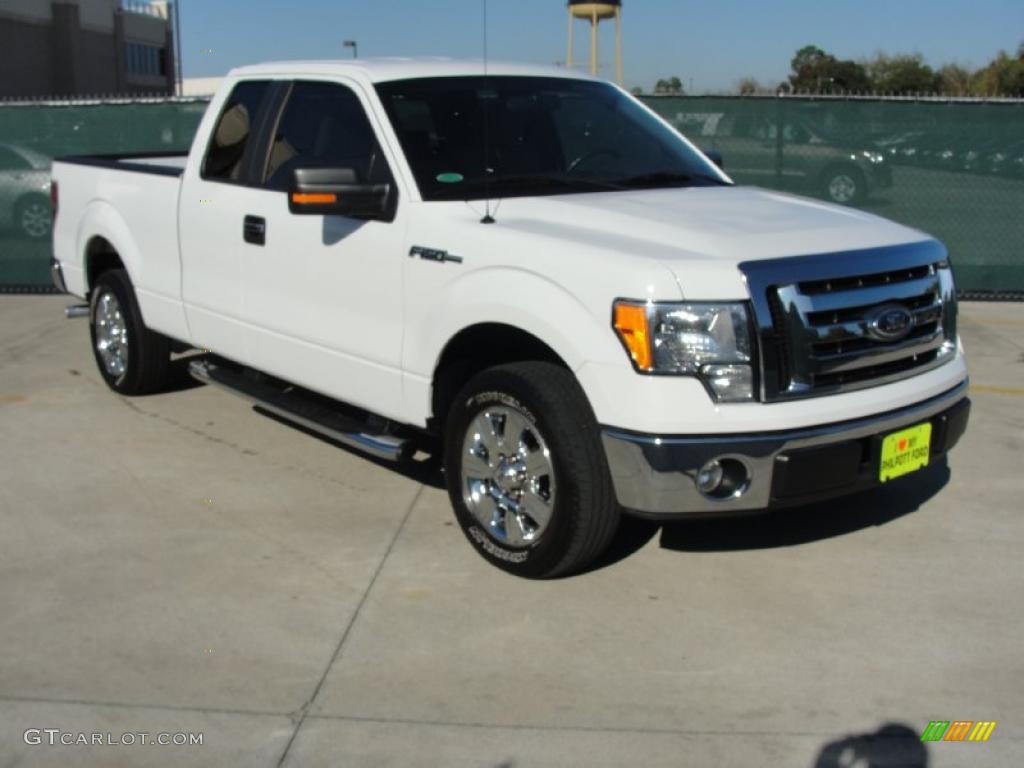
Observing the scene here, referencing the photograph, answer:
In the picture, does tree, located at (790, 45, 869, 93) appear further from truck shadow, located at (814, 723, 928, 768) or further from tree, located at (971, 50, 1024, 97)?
truck shadow, located at (814, 723, 928, 768)

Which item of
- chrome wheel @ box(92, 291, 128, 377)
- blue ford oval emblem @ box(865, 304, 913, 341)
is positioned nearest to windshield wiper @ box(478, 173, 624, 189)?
blue ford oval emblem @ box(865, 304, 913, 341)

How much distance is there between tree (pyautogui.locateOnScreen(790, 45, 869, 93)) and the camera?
184ft

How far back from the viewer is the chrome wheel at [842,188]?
10.9 metres

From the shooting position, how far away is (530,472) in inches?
184

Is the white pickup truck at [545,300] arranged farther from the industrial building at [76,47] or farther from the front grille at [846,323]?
the industrial building at [76,47]

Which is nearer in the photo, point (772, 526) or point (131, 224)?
point (772, 526)

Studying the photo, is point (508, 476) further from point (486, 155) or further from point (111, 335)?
point (111, 335)

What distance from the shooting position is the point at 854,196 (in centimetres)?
1106

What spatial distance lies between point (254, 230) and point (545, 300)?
2.09 meters

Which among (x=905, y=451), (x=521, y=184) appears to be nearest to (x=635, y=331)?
(x=905, y=451)

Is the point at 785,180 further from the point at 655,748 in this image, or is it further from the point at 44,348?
the point at 655,748

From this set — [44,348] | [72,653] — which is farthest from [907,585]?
[44,348]

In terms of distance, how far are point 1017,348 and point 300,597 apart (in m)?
6.56

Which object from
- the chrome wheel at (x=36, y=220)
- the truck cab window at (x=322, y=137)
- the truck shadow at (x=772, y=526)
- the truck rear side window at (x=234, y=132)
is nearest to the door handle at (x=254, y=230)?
the truck cab window at (x=322, y=137)
